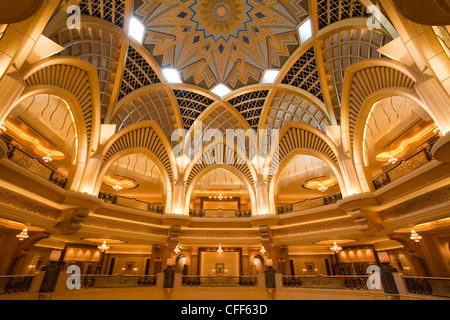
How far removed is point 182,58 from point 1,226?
12.2 m

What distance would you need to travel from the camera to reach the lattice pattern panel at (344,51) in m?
8.62

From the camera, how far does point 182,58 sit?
1262cm

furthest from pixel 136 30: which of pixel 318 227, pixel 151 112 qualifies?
pixel 318 227

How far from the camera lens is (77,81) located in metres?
9.43

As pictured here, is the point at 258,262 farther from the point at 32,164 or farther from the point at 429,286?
the point at 32,164

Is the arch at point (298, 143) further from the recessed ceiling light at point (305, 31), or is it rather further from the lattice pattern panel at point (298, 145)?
the recessed ceiling light at point (305, 31)

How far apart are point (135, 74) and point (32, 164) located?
6.24 m

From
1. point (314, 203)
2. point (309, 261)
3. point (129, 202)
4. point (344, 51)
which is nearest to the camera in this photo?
point (344, 51)

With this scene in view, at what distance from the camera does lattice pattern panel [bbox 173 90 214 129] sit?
13.7 m

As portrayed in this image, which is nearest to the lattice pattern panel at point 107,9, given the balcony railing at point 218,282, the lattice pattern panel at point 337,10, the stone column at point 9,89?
the stone column at point 9,89

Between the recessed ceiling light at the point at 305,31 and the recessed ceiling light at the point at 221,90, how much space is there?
4.85 metres

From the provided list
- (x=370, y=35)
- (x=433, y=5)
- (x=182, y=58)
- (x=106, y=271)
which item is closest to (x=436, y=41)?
(x=370, y=35)
